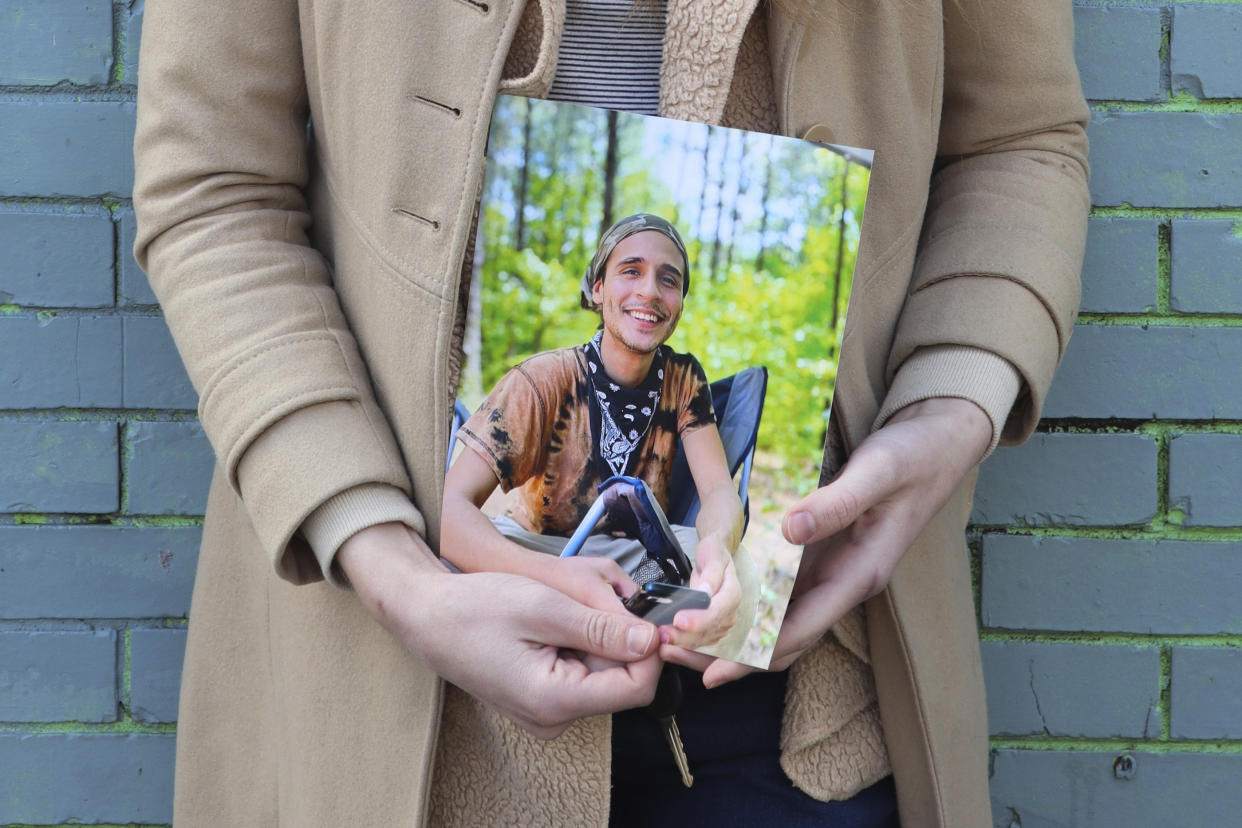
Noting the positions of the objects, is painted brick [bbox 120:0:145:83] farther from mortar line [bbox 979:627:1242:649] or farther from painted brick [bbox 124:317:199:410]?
mortar line [bbox 979:627:1242:649]

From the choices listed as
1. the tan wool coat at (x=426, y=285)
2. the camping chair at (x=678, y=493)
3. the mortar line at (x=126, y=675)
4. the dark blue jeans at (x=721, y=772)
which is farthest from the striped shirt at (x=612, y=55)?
the mortar line at (x=126, y=675)

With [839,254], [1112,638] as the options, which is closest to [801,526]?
[839,254]

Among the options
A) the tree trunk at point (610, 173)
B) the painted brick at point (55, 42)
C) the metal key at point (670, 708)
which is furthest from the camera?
the painted brick at point (55, 42)

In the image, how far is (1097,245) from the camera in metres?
1.24

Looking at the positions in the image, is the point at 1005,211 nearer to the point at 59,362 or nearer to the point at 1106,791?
the point at 1106,791

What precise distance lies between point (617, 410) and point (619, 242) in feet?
0.37

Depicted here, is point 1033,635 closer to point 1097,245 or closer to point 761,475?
point 1097,245

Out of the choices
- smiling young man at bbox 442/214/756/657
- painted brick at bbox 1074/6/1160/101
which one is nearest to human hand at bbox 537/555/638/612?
smiling young man at bbox 442/214/756/657

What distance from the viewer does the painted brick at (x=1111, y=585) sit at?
127cm

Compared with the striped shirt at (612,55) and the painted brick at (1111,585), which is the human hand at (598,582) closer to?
the striped shirt at (612,55)

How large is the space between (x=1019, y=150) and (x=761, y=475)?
46 cm

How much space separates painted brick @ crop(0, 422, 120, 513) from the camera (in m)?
1.21

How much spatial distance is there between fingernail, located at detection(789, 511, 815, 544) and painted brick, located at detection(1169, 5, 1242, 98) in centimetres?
87

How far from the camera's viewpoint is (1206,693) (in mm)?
1277
